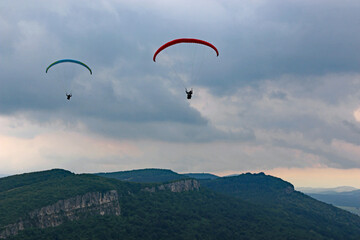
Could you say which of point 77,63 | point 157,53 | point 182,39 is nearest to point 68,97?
point 77,63

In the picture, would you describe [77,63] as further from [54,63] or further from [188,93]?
[188,93]

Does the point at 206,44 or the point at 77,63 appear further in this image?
the point at 77,63

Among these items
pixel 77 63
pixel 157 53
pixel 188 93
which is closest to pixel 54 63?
pixel 77 63

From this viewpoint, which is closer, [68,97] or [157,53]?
[157,53]

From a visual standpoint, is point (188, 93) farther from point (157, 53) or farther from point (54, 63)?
point (54, 63)

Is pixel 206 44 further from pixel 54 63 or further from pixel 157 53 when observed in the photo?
pixel 54 63

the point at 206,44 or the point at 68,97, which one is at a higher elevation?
the point at 206,44

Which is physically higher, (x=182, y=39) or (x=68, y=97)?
(x=182, y=39)
